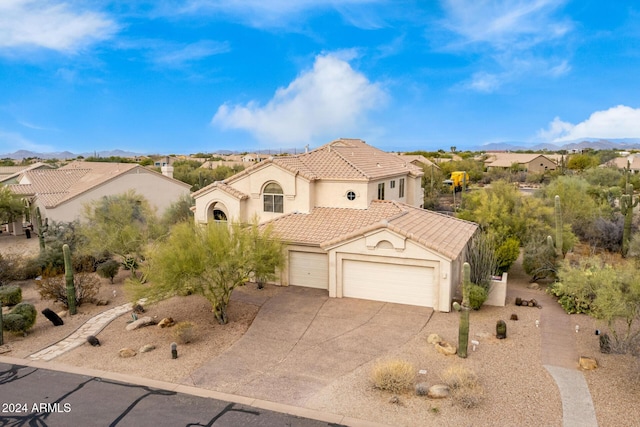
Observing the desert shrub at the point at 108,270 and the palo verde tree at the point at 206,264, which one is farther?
the desert shrub at the point at 108,270

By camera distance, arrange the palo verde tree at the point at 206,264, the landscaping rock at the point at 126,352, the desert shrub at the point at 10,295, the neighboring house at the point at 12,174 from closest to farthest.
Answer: the landscaping rock at the point at 126,352 → the palo verde tree at the point at 206,264 → the desert shrub at the point at 10,295 → the neighboring house at the point at 12,174

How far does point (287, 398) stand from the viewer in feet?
43.3

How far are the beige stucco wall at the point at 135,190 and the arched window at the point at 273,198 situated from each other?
44.5 ft

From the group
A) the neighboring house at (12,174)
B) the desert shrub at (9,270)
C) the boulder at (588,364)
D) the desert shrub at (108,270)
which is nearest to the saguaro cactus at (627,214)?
the boulder at (588,364)

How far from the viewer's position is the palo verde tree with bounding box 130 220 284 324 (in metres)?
17.2

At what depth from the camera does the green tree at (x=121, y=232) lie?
25.0 meters

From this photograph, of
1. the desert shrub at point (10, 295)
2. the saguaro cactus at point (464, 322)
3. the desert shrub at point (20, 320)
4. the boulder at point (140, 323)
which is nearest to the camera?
the saguaro cactus at point (464, 322)

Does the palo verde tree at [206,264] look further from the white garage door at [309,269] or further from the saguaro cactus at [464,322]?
the saguaro cactus at [464,322]

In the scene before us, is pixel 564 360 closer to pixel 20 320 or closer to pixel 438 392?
pixel 438 392

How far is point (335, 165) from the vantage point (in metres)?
27.0

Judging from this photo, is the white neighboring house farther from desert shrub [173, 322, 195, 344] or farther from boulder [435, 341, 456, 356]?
desert shrub [173, 322, 195, 344]

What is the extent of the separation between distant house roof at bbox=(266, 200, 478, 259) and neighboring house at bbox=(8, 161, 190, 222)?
20.6 metres

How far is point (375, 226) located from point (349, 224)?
11.6ft

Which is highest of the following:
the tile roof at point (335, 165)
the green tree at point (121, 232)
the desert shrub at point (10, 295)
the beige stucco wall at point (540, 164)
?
the beige stucco wall at point (540, 164)
